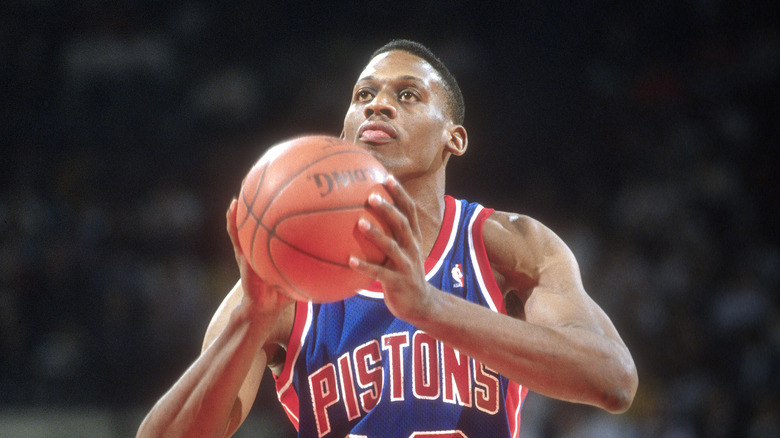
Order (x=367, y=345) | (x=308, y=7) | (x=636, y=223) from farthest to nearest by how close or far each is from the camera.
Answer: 1. (x=308, y=7)
2. (x=636, y=223)
3. (x=367, y=345)

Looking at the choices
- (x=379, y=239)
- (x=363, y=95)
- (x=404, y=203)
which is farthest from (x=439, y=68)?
(x=379, y=239)

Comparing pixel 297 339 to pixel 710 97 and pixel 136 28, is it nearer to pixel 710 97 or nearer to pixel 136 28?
pixel 136 28

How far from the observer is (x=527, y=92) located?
766 centimetres

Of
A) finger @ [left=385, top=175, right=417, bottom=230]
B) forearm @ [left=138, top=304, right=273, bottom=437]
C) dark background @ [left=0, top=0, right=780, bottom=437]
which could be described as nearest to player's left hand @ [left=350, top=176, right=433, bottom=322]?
finger @ [left=385, top=175, right=417, bottom=230]

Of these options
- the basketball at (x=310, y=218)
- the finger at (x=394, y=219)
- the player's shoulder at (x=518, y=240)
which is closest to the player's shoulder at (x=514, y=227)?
the player's shoulder at (x=518, y=240)

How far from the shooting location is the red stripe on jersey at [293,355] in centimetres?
251

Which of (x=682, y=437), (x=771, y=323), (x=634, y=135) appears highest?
(x=634, y=135)

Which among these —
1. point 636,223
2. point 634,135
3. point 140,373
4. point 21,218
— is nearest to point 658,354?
point 636,223

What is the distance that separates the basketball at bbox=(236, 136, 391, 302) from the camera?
5.94 ft

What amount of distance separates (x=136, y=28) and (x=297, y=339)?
19.5 ft

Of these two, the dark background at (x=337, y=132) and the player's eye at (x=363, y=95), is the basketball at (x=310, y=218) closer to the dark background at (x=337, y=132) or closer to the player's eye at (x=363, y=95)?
the player's eye at (x=363, y=95)

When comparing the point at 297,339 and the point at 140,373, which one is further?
the point at 140,373

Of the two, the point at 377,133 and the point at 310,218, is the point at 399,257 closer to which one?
the point at 310,218

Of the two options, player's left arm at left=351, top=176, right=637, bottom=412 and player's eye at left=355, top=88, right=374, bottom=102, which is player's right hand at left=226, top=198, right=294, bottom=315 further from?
player's eye at left=355, top=88, right=374, bottom=102
